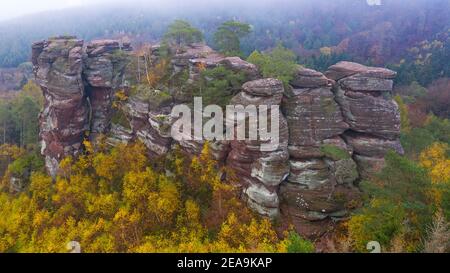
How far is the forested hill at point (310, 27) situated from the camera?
95.9 meters

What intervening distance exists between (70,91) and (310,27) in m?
120

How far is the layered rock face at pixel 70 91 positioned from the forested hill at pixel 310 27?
2215 inches

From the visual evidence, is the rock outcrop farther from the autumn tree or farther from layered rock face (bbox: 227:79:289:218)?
the autumn tree

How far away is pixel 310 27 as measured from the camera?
438ft

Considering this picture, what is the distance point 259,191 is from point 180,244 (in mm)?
6865

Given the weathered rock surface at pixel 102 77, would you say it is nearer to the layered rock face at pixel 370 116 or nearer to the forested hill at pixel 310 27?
the layered rock face at pixel 370 116

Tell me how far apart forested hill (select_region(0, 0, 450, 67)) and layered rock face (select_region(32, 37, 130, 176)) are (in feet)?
185

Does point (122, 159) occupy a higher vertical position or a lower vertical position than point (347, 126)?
lower

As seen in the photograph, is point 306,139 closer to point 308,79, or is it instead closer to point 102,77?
point 308,79

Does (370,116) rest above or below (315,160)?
above

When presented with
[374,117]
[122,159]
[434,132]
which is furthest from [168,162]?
[434,132]

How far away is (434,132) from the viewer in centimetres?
3725

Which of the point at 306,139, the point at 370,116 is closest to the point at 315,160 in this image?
the point at 306,139
